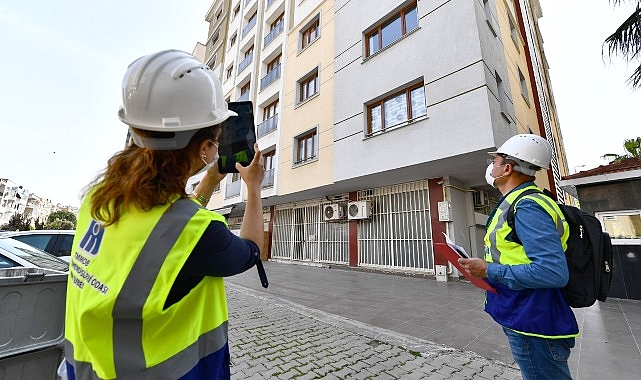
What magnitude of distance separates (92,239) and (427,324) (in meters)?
4.29

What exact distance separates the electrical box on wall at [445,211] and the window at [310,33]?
875 cm

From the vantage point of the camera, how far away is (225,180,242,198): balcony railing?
14.8 m

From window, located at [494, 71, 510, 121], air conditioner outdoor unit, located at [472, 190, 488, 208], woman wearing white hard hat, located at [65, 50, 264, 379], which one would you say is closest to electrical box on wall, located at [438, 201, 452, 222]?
air conditioner outdoor unit, located at [472, 190, 488, 208]

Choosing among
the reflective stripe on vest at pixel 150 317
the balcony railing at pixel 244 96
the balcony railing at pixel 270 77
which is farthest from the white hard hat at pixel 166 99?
the balcony railing at pixel 244 96

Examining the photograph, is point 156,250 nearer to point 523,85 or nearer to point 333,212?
point 333,212

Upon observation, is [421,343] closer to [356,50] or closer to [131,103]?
[131,103]

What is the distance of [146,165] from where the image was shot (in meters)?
0.91

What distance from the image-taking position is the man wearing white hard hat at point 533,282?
1396mm

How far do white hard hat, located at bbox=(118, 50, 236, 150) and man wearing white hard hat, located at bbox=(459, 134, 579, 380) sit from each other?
5.37 ft

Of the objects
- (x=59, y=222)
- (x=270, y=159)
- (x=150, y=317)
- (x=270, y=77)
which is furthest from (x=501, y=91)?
(x=59, y=222)

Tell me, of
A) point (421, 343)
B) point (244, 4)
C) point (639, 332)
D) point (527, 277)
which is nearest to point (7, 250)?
point (527, 277)

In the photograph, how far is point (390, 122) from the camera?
8328 mm

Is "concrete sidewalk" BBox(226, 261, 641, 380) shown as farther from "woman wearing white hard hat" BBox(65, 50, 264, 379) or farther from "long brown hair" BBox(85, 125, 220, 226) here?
"long brown hair" BBox(85, 125, 220, 226)

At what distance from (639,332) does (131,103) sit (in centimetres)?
598
